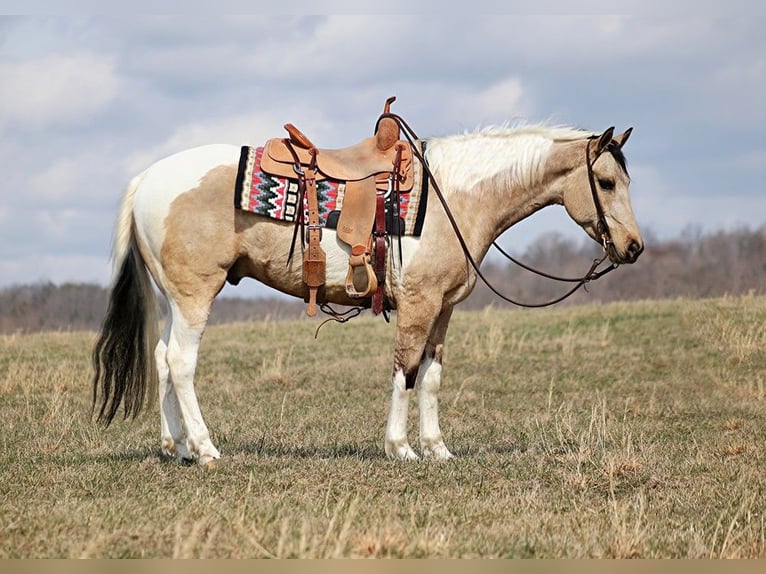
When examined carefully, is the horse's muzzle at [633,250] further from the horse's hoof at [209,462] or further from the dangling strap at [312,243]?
the horse's hoof at [209,462]

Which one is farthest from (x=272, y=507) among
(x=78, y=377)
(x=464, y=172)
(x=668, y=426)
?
(x=78, y=377)

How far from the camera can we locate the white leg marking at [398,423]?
7395mm

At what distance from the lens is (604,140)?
7.34 metres

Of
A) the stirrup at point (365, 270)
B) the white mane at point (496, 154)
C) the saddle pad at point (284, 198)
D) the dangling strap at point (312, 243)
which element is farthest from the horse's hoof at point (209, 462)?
the white mane at point (496, 154)

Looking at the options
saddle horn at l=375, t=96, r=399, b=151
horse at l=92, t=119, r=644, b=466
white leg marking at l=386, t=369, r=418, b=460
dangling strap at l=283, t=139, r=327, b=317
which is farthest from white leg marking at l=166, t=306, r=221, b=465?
saddle horn at l=375, t=96, r=399, b=151

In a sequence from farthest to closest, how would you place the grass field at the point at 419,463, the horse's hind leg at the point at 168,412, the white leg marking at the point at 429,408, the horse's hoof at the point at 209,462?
the white leg marking at the point at 429,408 < the horse's hind leg at the point at 168,412 < the horse's hoof at the point at 209,462 < the grass field at the point at 419,463

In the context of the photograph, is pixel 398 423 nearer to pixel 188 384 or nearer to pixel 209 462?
pixel 209 462

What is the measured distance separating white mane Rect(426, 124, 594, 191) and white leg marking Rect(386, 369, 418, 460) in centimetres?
161

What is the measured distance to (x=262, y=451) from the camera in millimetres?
7789

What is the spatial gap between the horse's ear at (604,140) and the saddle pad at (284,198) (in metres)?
1.45

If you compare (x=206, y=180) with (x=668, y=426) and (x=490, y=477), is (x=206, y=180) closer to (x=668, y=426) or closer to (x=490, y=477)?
(x=490, y=477)

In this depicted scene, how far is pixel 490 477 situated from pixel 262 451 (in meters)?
2.08

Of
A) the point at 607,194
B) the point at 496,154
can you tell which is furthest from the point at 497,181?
the point at 607,194

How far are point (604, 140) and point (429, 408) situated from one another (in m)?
2.54
